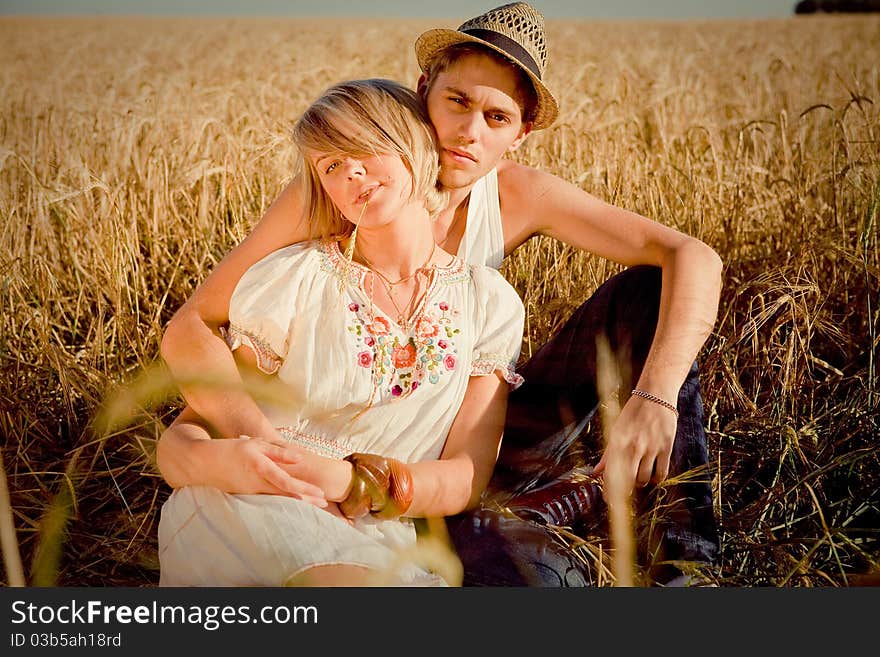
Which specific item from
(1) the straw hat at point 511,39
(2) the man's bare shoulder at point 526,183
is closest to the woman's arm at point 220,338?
(1) the straw hat at point 511,39

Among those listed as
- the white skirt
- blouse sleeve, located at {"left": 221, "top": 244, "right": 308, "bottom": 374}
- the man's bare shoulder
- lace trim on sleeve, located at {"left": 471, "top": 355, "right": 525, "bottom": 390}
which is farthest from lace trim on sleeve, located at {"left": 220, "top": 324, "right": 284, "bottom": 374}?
the man's bare shoulder

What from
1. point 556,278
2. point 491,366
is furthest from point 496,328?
point 556,278

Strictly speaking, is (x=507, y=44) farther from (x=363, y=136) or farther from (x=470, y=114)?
(x=363, y=136)

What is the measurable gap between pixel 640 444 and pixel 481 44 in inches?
35.1

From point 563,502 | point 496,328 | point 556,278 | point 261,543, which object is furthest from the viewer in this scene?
point 556,278

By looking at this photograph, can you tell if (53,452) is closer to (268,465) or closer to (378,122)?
(268,465)

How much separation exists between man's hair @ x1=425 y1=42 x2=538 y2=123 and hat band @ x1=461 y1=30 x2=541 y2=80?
0.02m

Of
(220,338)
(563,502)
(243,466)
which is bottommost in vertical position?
(563,502)

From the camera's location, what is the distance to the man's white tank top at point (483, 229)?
221 centimetres

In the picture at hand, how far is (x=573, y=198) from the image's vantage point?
7.44ft

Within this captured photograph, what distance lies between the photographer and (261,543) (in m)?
1.64

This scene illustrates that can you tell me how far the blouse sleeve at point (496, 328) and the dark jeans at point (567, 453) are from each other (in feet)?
0.48

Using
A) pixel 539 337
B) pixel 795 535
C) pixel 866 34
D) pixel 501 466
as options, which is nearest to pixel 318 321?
pixel 501 466

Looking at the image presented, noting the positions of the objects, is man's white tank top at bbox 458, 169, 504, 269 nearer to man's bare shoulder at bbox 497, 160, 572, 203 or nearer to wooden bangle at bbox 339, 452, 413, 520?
man's bare shoulder at bbox 497, 160, 572, 203
